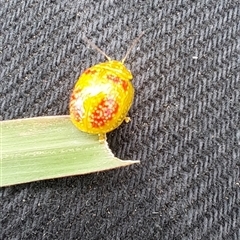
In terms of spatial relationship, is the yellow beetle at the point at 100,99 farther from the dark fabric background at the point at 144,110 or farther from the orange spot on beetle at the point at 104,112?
the dark fabric background at the point at 144,110

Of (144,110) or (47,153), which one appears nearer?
(47,153)

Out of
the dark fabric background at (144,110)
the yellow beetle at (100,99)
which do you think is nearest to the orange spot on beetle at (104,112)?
the yellow beetle at (100,99)

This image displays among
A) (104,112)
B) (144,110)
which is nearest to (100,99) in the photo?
(104,112)

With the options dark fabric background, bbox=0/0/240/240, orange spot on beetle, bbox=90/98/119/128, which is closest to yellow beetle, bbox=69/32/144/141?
orange spot on beetle, bbox=90/98/119/128

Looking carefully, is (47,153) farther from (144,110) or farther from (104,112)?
(144,110)

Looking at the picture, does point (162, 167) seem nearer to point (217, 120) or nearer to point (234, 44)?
point (217, 120)
